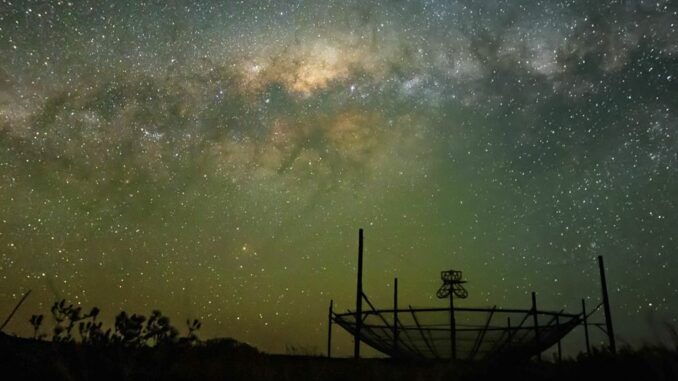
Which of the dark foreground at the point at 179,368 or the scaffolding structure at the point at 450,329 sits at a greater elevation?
the scaffolding structure at the point at 450,329

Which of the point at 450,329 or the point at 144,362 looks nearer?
the point at 144,362

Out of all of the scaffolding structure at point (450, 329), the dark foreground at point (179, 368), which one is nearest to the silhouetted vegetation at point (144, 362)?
the dark foreground at point (179, 368)

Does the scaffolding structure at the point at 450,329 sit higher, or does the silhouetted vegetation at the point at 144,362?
the scaffolding structure at the point at 450,329

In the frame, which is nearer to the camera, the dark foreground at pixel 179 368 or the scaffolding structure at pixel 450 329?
the dark foreground at pixel 179 368

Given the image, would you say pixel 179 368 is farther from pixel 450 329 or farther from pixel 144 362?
pixel 450 329

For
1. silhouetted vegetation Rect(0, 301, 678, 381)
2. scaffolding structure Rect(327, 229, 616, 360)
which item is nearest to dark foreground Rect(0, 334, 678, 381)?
silhouetted vegetation Rect(0, 301, 678, 381)

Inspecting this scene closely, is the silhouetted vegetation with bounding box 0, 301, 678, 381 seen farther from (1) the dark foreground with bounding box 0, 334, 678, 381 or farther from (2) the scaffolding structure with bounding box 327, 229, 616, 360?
(2) the scaffolding structure with bounding box 327, 229, 616, 360

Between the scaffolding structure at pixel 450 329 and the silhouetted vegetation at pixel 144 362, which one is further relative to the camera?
the scaffolding structure at pixel 450 329

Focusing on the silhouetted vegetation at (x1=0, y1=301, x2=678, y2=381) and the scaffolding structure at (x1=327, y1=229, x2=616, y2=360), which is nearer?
the silhouetted vegetation at (x1=0, y1=301, x2=678, y2=381)

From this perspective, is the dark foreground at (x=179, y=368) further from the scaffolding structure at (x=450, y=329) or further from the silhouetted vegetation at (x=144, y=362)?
the scaffolding structure at (x=450, y=329)

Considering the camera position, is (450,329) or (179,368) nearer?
(179,368)

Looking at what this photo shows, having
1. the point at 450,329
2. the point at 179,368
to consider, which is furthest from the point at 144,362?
the point at 450,329

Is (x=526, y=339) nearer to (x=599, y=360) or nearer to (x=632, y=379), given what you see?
(x=599, y=360)

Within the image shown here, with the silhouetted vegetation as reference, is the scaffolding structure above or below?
above
